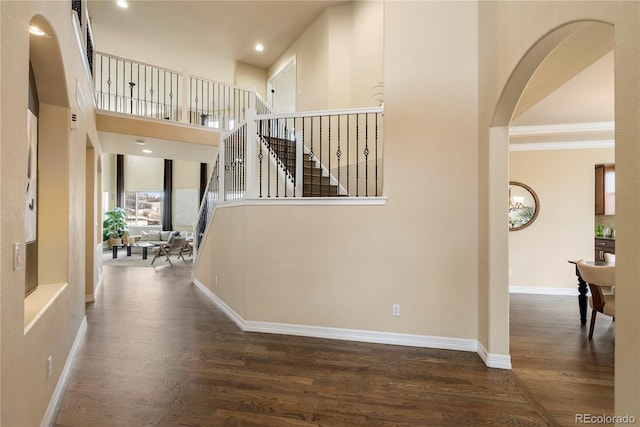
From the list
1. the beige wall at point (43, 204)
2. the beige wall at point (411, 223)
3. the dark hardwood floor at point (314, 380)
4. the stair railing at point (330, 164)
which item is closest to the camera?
the beige wall at point (43, 204)

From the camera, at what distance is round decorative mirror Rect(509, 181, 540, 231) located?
5754mm

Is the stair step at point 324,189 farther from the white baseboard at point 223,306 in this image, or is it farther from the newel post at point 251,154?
the white baseboard at point 223,306

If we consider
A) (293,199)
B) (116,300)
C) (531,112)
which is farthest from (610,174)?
(116,300)

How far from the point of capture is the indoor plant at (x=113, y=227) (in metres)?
11.1

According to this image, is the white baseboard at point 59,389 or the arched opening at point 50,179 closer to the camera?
the white baseboard at point 59,389

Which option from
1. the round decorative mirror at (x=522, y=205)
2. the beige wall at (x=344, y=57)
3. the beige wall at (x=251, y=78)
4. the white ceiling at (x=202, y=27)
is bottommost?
the round decorative mirror at (x=522, y=205)

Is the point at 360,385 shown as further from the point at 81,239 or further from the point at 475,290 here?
the point at 81,239

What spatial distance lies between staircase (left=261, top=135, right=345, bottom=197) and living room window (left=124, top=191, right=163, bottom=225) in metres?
8.84

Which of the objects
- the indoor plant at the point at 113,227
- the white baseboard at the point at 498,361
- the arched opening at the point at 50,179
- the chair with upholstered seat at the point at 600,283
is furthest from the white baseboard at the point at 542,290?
the indoor plant at the point at 113,227

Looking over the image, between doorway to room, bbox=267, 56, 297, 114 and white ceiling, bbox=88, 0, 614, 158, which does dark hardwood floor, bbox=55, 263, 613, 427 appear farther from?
doorway to room, bbox=267, 56, 297, 114

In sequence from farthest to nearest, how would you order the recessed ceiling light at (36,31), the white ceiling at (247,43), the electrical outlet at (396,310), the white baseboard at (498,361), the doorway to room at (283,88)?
the doorway to room at (283,88) → the electrical outlet at (396,310) → the white ceiling at (247,43) → the white baseboard at (498,361) → the recessed ceiling light at (36,31)

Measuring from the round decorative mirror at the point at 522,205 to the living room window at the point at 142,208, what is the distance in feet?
40.2

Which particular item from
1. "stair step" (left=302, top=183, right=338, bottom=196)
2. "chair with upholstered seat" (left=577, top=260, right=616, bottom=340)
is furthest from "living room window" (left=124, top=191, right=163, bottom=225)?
"chair with upholstered seat" (left=577, top=260, right=616, bottom=340)

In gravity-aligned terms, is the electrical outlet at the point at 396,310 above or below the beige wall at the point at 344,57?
below
